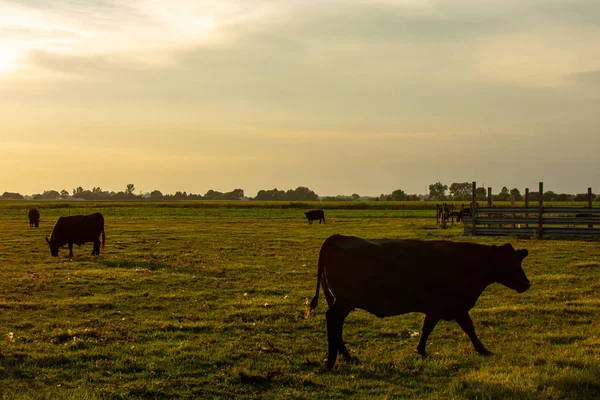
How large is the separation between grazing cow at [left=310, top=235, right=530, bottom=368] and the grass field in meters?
0.80

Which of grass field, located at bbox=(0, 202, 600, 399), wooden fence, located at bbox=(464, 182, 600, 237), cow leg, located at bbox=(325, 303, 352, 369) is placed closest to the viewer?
grass field, located at bbox=(0, 202, 600, 399)

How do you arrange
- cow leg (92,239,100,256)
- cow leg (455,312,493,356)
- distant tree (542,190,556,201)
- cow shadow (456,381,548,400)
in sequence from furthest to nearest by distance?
distant tree (542,190,556,201) → cow leg (92,239,100,256) → cow leg (455,312,493,356) → cow shadow (456,381,548,400)

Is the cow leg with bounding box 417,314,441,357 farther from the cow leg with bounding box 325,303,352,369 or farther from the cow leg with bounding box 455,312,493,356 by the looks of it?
the cow leg with bounding box 325,303,352,369

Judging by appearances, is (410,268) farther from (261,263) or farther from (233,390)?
(261,263)

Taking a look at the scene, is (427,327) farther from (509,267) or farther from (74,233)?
(74,233)

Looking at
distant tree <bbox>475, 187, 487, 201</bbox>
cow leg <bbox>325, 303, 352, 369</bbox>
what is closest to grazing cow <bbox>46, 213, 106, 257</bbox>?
cow leg <bbox>325, 303, 352, 369</bbox>

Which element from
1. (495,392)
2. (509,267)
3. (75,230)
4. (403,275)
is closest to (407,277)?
(403,275)

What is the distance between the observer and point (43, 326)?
11.4m

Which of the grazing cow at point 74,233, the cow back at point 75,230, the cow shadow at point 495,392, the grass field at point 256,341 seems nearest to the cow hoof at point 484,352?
the grass field at point 256,341

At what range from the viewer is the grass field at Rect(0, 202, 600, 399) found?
7594 millimetres

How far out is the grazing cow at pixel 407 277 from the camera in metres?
8.38

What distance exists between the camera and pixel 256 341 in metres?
10.2

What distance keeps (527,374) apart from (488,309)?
17.0ft

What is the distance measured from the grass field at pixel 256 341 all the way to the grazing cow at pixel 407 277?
31.5 inches
